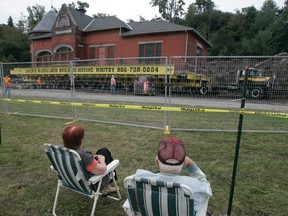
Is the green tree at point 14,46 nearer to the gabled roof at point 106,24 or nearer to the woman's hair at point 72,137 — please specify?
the gabled roof at point 106,24

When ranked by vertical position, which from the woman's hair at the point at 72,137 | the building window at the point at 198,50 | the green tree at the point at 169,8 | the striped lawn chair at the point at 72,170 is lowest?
the striped lawn chair at the point at 72,170

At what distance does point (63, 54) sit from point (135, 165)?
35.9 m

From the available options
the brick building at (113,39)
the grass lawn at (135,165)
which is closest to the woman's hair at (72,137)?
the grass lawn at (135,165)

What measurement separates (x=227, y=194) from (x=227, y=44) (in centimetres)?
6404

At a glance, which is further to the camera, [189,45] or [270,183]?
[189,45]

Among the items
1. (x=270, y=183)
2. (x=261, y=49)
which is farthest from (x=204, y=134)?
(x=261, y=49)

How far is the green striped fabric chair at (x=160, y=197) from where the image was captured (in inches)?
69.9

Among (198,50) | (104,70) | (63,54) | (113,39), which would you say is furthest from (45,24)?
(104,70)

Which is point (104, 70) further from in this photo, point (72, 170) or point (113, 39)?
point (113, 39)

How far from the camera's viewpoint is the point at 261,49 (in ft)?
168

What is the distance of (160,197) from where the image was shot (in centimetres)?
185

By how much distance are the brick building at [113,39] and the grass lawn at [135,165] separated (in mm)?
23531

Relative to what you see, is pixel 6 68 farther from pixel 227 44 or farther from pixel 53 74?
pixel 227 44

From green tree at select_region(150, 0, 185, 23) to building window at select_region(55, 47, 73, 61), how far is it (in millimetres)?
39130
